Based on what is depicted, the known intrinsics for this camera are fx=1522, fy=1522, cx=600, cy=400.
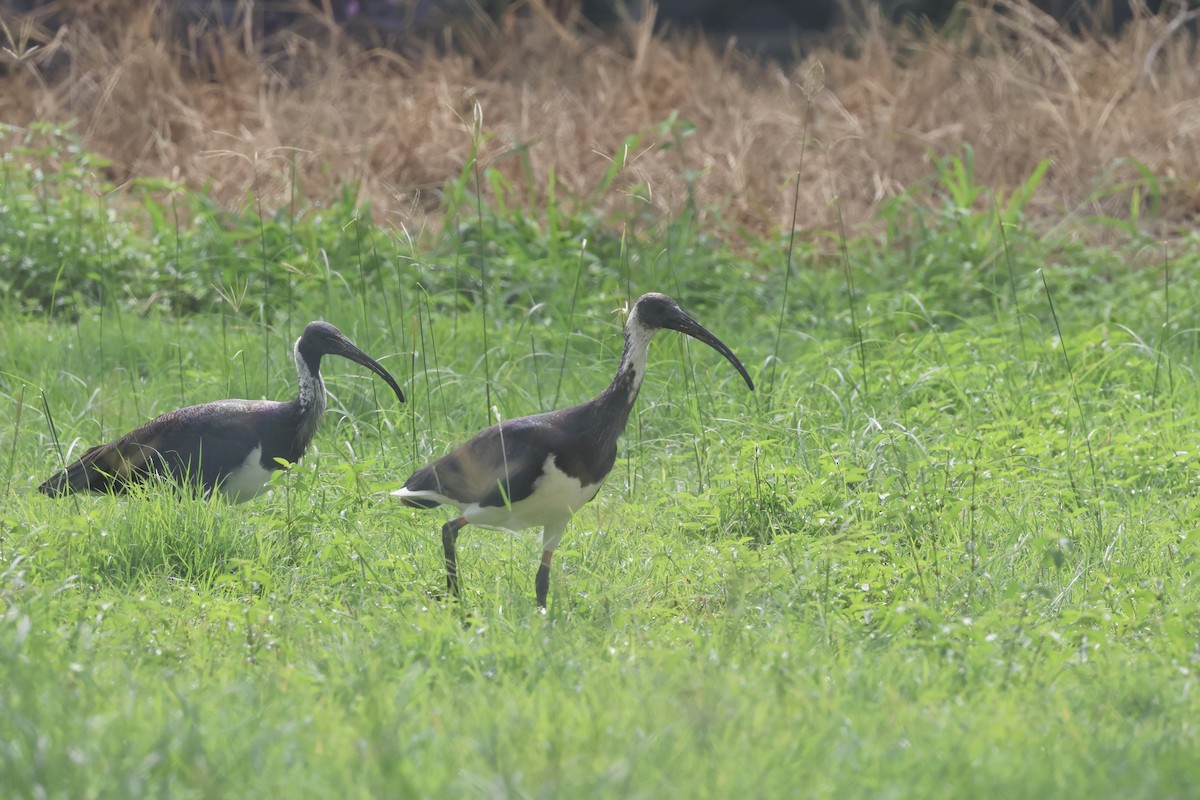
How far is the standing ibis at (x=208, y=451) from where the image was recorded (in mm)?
5543

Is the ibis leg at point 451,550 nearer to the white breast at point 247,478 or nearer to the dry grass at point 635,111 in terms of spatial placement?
the white breast at point 247,478

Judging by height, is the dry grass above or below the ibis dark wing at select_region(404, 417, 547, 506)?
below

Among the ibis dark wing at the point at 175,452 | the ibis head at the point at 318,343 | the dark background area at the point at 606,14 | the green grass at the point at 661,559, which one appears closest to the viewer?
the green grass at the point at 661,559

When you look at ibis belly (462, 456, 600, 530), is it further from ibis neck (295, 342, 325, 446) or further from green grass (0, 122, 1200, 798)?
ibis neck (295, 342, 325, 446)

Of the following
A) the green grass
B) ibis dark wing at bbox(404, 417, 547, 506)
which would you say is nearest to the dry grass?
the green grass

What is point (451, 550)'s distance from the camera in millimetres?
4762

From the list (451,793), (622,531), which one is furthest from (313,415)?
(451,793)

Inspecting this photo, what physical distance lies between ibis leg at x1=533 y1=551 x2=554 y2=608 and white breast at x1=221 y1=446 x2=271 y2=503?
132 centimetres

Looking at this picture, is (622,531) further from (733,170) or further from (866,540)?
(733,170)

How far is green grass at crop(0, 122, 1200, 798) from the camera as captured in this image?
3.35 m

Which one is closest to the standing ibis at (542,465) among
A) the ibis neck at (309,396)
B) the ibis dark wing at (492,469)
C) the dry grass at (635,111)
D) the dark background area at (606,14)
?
the ibis dark wing at (492,469)

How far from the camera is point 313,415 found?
5.80 metres

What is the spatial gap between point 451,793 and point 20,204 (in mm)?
7187

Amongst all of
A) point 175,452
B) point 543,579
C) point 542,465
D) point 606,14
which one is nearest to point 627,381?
point 542,465
